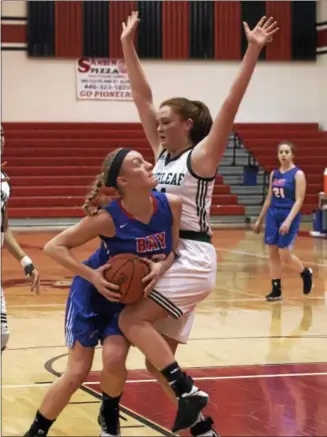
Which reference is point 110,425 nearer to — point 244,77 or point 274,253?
point 244,77

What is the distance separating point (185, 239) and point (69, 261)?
1.94 ft

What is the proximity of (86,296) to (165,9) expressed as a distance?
20356 millimetres

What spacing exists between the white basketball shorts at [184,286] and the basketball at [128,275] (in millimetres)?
95

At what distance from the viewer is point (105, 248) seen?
4.26 m

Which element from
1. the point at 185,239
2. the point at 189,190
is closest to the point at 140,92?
the point at 189,190

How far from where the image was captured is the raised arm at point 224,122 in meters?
4.16

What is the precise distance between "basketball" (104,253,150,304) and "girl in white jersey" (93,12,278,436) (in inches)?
3.1

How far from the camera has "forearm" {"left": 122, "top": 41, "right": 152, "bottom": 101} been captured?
4848 millimetres

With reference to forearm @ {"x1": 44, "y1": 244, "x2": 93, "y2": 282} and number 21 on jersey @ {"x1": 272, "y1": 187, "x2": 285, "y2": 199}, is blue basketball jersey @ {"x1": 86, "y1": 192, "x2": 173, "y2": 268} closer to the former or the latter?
forearm @ {"x1": 44, "y1": 244, "x2": 93, "y2": 282}

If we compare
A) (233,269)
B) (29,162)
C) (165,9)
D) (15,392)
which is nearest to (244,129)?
(165,9)

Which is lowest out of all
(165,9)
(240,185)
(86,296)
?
(240,185)

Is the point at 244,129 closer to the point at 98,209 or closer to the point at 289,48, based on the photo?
the point at 289,48

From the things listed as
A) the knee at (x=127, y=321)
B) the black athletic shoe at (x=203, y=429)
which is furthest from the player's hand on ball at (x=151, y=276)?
the black athletic shoe at (x=203, y=429)

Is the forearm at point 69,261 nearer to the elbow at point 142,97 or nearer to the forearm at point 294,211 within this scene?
the elbow at point 142,97
